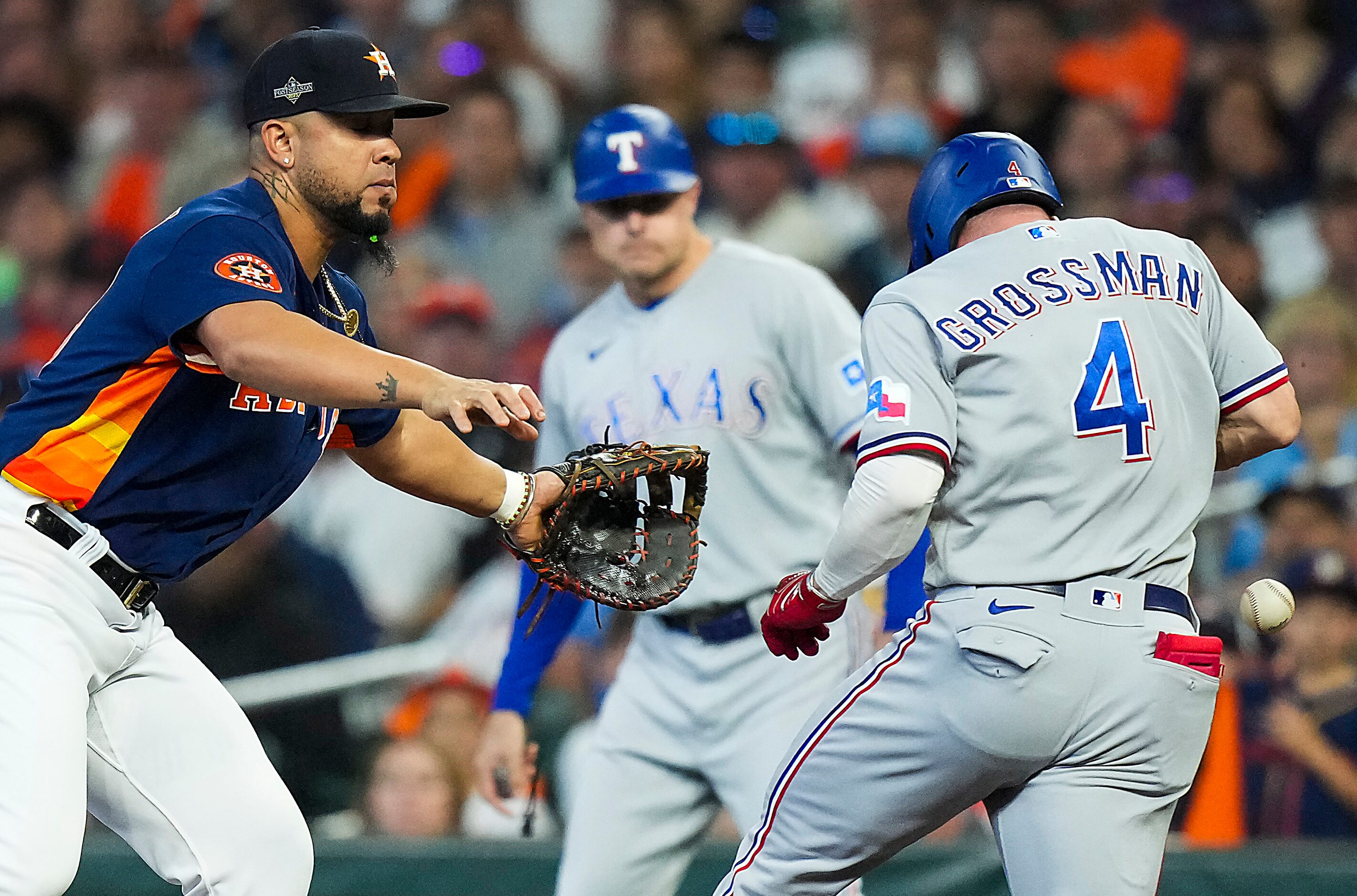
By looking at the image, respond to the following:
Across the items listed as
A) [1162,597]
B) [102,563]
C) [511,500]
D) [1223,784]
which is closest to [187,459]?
[102,563]

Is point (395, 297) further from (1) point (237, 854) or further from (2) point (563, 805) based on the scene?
(1) point (237, 854)

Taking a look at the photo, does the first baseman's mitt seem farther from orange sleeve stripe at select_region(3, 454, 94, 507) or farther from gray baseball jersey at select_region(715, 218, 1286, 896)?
orange sleeve stripe at select_region(3, 454, 94, 507)

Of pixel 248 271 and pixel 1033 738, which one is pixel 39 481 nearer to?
pixel 248 271

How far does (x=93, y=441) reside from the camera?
3.03 metres

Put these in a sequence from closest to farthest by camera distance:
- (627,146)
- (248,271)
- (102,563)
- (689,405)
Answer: (248,271)
(102,563)
(689,405)
(627,146)

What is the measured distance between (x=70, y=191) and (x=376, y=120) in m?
6.17

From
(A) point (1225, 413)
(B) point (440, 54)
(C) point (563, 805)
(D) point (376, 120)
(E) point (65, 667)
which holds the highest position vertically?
(B) point (440, 54)

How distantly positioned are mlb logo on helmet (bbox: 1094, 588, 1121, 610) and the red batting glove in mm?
516

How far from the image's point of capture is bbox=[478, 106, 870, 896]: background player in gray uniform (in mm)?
3855

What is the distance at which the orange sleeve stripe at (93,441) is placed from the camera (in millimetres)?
3006

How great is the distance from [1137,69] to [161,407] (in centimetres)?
553

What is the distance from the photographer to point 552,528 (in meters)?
3.54

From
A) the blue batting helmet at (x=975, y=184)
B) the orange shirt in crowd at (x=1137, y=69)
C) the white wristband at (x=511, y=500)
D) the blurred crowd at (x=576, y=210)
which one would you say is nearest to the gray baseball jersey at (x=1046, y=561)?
the blue batting helmet at (x=975, y=184)

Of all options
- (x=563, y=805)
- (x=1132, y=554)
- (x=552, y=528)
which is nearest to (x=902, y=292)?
(x=1132, y=554)
